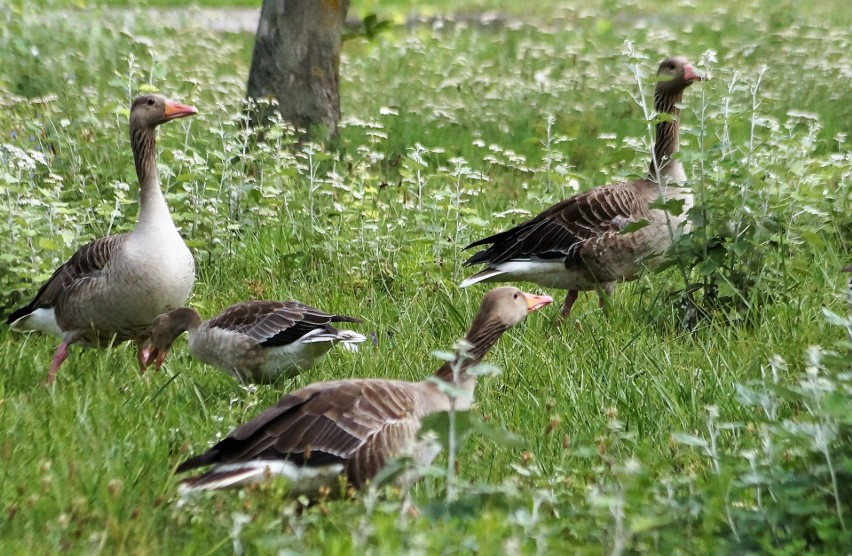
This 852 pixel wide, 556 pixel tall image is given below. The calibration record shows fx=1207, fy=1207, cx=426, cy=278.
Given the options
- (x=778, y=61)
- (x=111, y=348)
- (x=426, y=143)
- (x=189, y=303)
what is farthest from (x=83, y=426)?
(x=778, y=61)

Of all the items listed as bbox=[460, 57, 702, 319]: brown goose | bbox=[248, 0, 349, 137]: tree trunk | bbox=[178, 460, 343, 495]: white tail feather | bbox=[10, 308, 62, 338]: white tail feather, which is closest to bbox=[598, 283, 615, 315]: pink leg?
bbox=[460, 57, 702, 319]: brown goose

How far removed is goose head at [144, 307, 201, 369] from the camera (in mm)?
5829

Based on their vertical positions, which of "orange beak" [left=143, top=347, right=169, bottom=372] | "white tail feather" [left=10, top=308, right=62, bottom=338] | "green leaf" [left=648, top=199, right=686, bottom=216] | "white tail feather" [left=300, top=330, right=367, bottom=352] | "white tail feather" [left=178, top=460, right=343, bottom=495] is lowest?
"white tail feather" [left=10, top=308, right=62, bottom=338]

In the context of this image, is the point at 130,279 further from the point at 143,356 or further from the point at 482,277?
the point at 482,277

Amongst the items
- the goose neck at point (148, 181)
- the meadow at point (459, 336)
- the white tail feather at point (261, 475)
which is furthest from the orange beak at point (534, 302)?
the goose neck at point (148, 181)

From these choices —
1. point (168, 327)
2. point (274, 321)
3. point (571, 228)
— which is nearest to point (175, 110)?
point (168, 327)

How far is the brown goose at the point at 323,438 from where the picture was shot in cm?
401

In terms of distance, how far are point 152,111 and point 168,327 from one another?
1334 millimetres

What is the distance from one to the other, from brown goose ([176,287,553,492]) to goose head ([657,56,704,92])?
3582 mm

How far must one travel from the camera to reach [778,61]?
48.4 ft

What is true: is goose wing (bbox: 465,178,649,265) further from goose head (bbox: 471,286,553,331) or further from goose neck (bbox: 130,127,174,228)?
goose head (bbox: 471,286,553,331)

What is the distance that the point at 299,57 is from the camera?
32.4 feet

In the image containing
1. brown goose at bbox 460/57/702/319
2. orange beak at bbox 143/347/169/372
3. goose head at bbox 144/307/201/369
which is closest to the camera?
goose head at bbox 144/307/201/369

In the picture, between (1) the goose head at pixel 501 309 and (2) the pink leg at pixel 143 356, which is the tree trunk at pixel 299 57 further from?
(1) the goose head at pixel 501 309
